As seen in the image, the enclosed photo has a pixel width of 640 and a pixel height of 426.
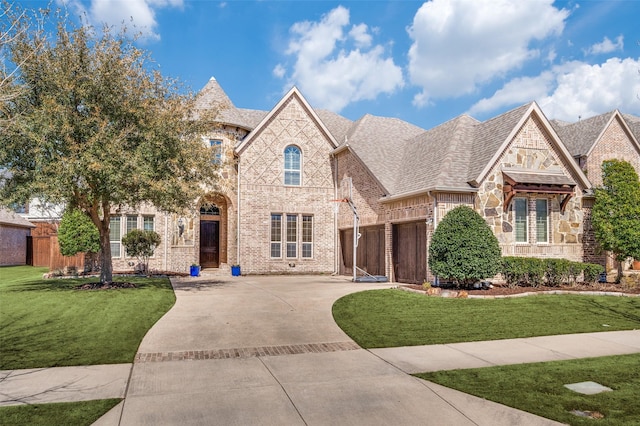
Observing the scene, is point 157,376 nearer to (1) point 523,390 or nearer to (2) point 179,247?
(1) point 523,390

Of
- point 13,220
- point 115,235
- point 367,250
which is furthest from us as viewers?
point 13,220

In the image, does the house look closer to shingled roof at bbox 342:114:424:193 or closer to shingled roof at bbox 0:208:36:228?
shingled roof at bbox 342:114:424:193

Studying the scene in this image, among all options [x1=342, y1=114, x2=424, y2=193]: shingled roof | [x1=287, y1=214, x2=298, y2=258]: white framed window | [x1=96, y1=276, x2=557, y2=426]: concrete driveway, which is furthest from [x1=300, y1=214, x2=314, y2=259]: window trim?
[x1=96, y1=276, x2=557, y2=426]: concrete driveway

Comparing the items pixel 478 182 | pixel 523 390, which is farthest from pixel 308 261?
pixel 523 390

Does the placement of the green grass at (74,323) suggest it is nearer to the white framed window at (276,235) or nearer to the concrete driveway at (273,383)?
the concrete driveway at (273,383)

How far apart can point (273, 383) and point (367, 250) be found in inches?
626

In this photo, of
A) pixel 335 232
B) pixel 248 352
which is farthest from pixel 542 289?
pixel 335 232

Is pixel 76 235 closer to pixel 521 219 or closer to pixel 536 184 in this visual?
pixel 521 219

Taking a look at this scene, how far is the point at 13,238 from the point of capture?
33.1m

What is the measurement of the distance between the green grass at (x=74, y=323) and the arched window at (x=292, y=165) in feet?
34.7

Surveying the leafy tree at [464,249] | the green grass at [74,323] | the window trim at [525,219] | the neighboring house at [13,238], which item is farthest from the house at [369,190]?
the neighboring house at [13,238]

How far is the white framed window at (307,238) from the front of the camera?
24953 millimetres

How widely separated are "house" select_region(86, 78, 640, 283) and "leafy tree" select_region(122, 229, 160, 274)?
75cm

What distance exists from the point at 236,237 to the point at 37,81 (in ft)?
38.4
